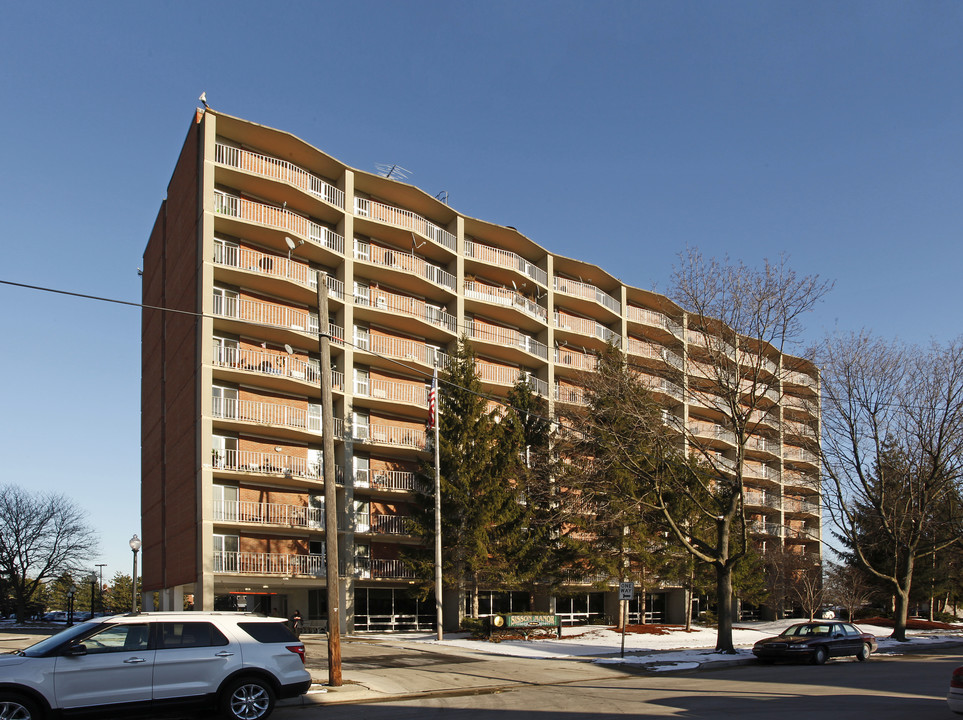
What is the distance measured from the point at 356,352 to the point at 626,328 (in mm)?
22749

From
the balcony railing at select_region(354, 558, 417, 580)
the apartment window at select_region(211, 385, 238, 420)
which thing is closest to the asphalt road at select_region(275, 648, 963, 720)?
the balcony railing at select_region(354, 558, 417, 580)

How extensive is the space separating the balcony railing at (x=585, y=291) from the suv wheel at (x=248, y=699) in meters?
41.9

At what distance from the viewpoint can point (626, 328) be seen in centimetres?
5753

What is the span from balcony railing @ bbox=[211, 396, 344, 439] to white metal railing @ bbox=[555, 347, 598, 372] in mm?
16857

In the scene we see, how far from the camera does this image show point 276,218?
38281mm

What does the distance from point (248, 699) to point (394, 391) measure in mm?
29804

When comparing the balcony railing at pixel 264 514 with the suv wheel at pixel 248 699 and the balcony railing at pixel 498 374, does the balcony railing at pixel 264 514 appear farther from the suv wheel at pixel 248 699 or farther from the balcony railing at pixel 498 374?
the suv wheel at pixel 248 699

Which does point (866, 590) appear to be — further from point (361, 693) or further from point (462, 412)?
point (361, 693)

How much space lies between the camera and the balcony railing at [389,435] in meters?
40.7

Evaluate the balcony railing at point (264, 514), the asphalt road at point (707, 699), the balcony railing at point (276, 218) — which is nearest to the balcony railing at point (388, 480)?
the balcony railing at point (264, 514)

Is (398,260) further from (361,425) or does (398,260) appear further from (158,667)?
(158,667)

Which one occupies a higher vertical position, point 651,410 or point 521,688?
point 651,410

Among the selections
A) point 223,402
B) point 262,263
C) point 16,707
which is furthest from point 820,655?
point 262,263

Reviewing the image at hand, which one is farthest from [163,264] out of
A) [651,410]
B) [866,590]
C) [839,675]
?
[866,590]
